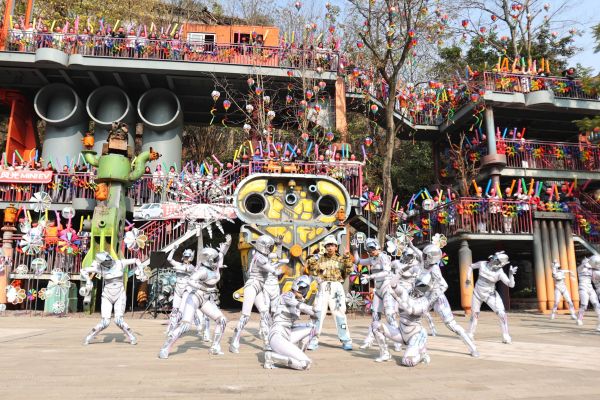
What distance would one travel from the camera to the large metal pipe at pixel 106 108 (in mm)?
20875

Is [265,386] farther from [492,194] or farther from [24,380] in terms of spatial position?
[492,194]

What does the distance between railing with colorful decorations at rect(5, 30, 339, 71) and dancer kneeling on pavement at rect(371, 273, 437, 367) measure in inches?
544

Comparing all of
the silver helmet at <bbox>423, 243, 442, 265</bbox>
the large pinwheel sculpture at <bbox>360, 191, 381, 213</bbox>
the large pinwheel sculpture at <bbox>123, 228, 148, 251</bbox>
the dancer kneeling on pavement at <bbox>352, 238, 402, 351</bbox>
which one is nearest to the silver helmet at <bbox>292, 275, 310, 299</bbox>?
the dancer kneeling on pavement at <bbox>352, 238, 402, 351</bbox>

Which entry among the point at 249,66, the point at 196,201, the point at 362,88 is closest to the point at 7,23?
→ the point at 249,66

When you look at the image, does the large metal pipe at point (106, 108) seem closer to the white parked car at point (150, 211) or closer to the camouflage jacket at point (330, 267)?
the white parked car at point (150, 211)

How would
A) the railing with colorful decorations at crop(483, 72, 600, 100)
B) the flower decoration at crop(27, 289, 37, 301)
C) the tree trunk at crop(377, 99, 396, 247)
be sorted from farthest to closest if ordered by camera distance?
the railing with colorful decorations at crop(483, 72, 600, 100), the tree trunk at crop(377, 99, 396, 247), the flower decoration at crop(27, 289, 37, 301)

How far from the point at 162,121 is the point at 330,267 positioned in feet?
47.1

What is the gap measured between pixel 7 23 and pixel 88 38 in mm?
4290

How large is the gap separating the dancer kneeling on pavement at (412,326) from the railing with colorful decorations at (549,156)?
15.0m

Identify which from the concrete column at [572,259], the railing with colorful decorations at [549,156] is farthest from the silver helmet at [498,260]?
the railing with colorful decorations at [549,156]

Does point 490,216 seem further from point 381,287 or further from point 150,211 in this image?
point 150,211

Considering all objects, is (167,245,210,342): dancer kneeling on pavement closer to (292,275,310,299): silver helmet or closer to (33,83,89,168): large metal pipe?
(292,275,310,299): silver helmet

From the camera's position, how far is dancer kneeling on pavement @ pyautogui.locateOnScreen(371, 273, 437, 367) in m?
7.16

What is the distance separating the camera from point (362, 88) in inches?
822
